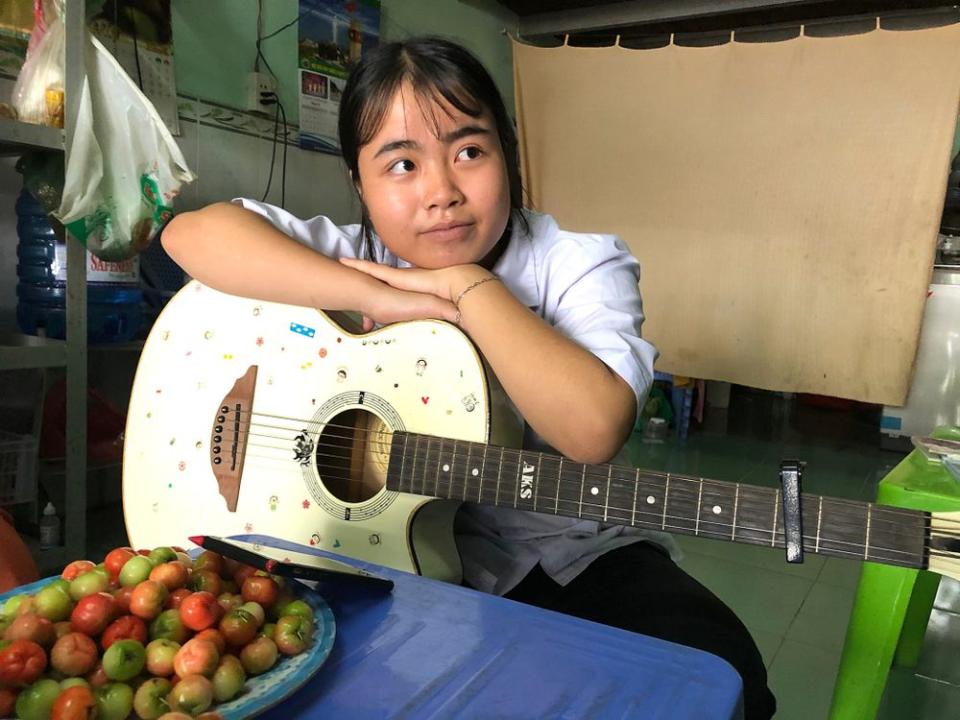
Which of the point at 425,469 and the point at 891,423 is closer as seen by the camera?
the point at 425,469

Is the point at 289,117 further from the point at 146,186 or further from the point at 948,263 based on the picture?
the point at 948,263

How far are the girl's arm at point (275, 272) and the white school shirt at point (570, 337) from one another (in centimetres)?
17

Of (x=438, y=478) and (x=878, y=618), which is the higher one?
(x=438, y=478)

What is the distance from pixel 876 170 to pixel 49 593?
290cm

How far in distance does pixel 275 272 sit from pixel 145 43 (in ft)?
5.01

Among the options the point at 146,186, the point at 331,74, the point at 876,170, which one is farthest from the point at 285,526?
the point at 876,170

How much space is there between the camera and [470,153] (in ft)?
2.92

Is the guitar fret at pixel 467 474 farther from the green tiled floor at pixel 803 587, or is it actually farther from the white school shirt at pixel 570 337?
the green tiled floor at pixel 803 587

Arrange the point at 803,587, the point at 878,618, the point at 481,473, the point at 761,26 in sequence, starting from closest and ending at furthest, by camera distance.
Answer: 1. the point at 481,473
2. the point at 878,618
3. the point at 803,587
4. the point at 761,26

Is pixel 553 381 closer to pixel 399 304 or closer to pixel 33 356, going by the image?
pixel 399 304

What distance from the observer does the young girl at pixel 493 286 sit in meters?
0.76

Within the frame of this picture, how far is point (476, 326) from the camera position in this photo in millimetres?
798

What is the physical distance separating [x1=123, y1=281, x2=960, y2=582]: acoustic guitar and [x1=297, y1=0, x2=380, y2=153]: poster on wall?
1.72 meters

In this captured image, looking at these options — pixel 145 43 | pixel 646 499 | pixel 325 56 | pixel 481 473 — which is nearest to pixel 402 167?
pixel 481 473
